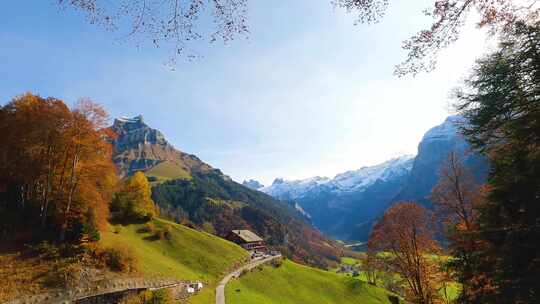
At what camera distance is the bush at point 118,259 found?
103 feet

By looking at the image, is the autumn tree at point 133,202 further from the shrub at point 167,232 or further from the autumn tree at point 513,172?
the autumn tree at point 513,172

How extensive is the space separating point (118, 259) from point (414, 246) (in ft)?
99.8

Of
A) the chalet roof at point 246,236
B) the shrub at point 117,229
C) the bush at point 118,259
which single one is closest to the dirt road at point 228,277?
the bush at point 118,259

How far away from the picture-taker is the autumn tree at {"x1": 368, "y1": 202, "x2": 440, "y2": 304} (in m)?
25.8

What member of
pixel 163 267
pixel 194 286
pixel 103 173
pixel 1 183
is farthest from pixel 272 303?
pixel 1 183

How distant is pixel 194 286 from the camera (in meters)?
36.7

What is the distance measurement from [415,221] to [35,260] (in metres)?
35.4

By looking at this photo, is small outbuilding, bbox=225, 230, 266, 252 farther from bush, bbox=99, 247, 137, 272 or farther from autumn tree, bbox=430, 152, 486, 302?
autumn tree, bbox=430, 152, 486, 302

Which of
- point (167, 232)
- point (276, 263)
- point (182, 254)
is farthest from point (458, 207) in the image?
point (167, 232)

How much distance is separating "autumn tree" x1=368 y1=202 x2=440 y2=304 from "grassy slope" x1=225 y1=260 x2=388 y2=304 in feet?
70.2

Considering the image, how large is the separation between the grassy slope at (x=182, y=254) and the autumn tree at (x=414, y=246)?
21877mm

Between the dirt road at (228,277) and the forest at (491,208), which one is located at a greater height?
the forest at (491,208)

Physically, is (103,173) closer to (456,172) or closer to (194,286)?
(194,286)

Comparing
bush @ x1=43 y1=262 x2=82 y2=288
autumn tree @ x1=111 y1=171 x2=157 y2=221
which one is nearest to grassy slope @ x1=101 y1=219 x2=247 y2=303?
autumn tree @ x1=111 y1=171 x2=157 y2=221
